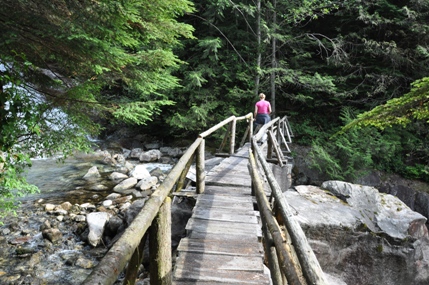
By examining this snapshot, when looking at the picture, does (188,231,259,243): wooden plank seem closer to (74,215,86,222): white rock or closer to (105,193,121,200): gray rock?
(74,215,86,222): white rock

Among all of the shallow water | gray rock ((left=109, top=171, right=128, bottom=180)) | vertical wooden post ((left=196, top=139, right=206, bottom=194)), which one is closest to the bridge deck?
vertical wooden post ((left=196, top=139, right=206, bottom=194))

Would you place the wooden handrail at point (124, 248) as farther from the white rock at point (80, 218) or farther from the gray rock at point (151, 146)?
the gray rock at point (151, 146)

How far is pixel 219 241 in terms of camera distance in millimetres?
3430

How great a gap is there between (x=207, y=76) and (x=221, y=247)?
1471 cm

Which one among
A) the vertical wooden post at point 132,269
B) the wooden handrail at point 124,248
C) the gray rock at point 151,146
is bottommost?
the gray rock at point 151,146

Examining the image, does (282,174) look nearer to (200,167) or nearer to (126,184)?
(200,167)

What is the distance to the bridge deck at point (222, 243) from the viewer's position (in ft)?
9.22

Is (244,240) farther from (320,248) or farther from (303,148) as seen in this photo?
(303,148)

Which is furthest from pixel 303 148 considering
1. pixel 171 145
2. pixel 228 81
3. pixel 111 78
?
pixel 111 78

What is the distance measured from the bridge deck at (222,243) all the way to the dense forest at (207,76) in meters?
2.90

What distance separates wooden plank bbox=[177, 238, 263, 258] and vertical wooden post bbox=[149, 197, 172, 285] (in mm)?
1254

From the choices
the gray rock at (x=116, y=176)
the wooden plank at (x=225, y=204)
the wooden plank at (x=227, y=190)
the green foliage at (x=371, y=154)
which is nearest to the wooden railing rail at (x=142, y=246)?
the wooden plank at (x=225, y=204)

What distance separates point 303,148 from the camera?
15266 millimetres

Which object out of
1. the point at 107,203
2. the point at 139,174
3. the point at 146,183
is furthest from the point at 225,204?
the point at 139,174
